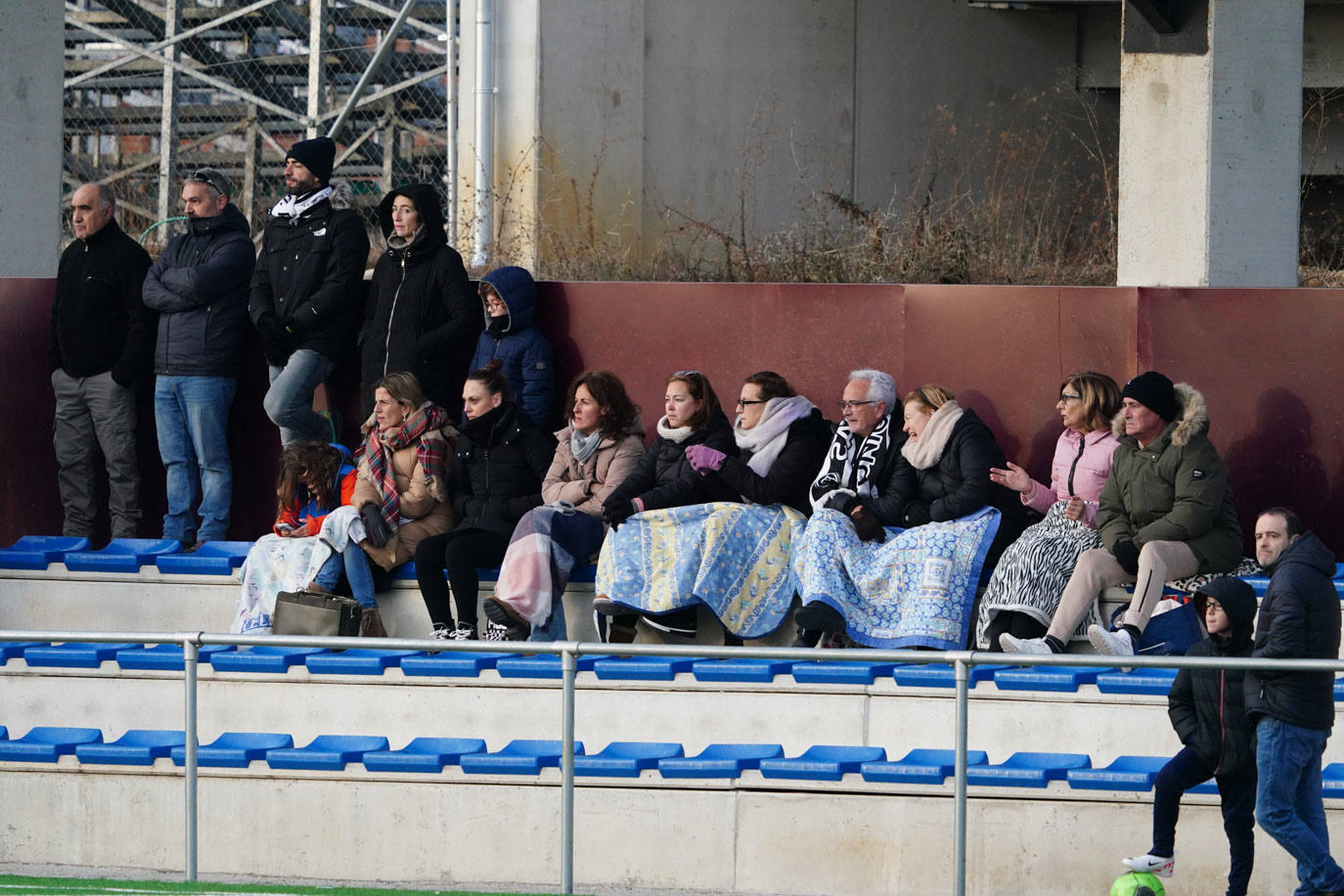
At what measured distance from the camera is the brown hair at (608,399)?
949 centimetres

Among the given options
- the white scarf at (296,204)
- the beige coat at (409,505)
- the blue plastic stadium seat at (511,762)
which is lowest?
the blue plastic stadium seat at (511,762)

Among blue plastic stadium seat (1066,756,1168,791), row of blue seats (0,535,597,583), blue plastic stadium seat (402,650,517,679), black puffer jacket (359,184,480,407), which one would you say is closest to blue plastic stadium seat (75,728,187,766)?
blue plastic stadium seat (402,650,517,679)

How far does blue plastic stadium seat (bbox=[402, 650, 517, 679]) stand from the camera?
8414 millimetres

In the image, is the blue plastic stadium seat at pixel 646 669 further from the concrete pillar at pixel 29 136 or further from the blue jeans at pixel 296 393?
the concrete pillar at pixel 29 136

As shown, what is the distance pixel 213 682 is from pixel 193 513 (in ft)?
6.83

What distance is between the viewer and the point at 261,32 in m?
18.0

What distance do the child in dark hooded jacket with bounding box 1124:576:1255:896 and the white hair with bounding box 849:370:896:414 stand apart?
282 centimetres

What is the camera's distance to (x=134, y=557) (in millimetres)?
9938

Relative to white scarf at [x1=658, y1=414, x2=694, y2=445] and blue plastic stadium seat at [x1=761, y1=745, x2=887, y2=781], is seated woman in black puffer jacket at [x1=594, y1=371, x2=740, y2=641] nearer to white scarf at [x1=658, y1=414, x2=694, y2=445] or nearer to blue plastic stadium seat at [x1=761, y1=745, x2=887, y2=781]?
white scarf at [x1=658, y1=414, x2=694, y2=445]

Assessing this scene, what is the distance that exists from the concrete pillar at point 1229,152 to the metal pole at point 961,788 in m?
4.37

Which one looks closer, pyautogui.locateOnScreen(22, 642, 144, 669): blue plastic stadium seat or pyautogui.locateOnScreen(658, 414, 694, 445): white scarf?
pyautogui.locateOnScreen(22, 642, 144, 669): blue plastic stadium seat

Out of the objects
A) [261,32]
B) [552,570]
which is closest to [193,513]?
[552,570]

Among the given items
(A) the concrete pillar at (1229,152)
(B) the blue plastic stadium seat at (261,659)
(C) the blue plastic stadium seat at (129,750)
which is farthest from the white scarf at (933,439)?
(C) the blue plastic stadium seat at (129,750)

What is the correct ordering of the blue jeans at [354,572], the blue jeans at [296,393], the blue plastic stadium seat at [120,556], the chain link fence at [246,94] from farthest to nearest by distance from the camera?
the chain link fence at [246,94], the blue jeans at [296,393], the blue plastic stadium seat at [120,556], the blue jeans at [354,572]
